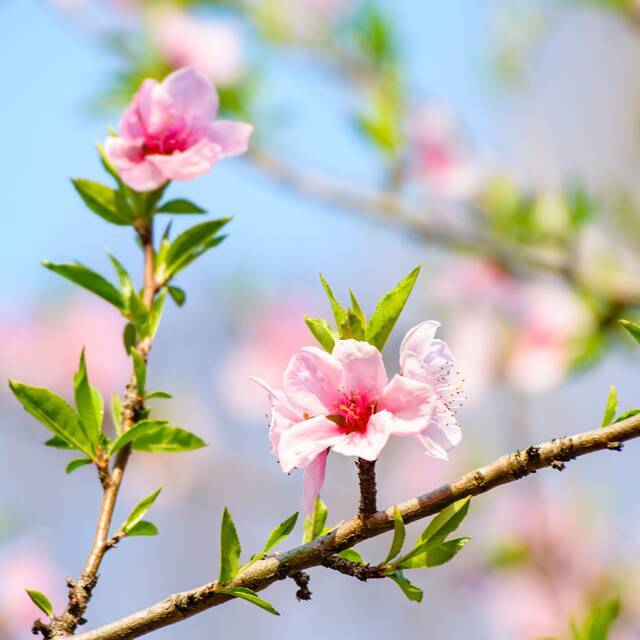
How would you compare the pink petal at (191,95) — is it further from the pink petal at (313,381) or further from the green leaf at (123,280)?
the pink petal at (313,381)

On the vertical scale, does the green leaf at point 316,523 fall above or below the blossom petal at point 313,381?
below

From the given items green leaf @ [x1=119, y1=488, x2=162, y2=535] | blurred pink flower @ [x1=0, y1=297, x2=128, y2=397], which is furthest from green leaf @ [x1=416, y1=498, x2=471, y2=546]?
blurred pink flower @ [x1=0, y1=297, x2=128, y2=397]

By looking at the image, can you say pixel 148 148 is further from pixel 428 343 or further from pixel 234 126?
pixel 428 343

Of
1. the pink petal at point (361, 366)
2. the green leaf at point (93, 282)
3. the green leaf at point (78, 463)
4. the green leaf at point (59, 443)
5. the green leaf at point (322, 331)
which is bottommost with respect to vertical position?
the green leaf at point (78, 463)

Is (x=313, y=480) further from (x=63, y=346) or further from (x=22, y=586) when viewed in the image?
(x=63, y=346)

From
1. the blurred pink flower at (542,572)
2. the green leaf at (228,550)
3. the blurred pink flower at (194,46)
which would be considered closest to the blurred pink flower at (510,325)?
the blurred pink flower at (542,572)

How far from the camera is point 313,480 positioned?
25.3 inches

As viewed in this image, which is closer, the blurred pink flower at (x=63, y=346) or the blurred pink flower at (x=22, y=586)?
the blurred pink flower at (x=22, y=586)

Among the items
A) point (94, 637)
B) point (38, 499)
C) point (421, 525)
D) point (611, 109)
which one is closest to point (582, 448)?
point (94, 637)

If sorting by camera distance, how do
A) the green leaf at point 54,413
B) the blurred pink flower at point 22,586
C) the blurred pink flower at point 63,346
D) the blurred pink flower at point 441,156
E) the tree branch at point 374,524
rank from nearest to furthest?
the tree branch at point 374,524 < the green leaf at point 54,413 < the blurred pink flower at point 22,586 < the blurred pink flower at point 441,156 < the blurred pink flower at point 63,346

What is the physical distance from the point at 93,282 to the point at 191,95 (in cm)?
20

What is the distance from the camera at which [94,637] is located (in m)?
0.58

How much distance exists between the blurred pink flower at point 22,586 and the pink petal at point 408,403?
4.28 feet

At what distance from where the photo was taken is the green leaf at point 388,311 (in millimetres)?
624
